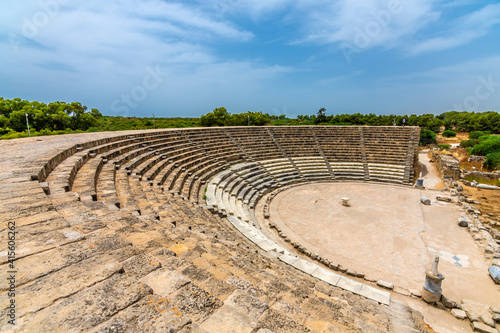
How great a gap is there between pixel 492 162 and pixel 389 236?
22792mm

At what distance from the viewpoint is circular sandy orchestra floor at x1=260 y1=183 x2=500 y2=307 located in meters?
7.75

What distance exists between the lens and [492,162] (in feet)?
76.3

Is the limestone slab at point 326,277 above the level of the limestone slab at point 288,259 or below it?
below

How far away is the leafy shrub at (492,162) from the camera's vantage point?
2289 centimetres

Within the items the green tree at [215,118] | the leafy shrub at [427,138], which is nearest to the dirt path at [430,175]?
the leafy shrub at [427,138]

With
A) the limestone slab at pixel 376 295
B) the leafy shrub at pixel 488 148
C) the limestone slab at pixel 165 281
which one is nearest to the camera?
the limestone slab at pixel 165 281

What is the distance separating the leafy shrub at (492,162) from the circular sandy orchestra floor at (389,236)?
1326 cm

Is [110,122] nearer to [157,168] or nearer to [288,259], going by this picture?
[157,168]

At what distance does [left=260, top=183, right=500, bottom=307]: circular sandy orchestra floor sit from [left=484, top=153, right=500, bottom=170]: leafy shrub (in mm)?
13255

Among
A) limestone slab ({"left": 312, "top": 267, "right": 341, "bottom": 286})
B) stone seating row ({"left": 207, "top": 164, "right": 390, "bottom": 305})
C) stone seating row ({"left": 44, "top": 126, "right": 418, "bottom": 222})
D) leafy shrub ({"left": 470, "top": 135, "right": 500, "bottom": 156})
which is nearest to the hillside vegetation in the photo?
leafy shrub ({"left": 470, "top": 135, "right": 500, "bottom": 156})

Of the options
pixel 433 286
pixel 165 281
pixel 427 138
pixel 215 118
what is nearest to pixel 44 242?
pixel 165 281

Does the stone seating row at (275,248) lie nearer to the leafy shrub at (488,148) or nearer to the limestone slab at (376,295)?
the limestone slab at (376,295)

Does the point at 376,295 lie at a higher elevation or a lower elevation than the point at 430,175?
higher

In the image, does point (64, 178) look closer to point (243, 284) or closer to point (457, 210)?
point (243, 284)
